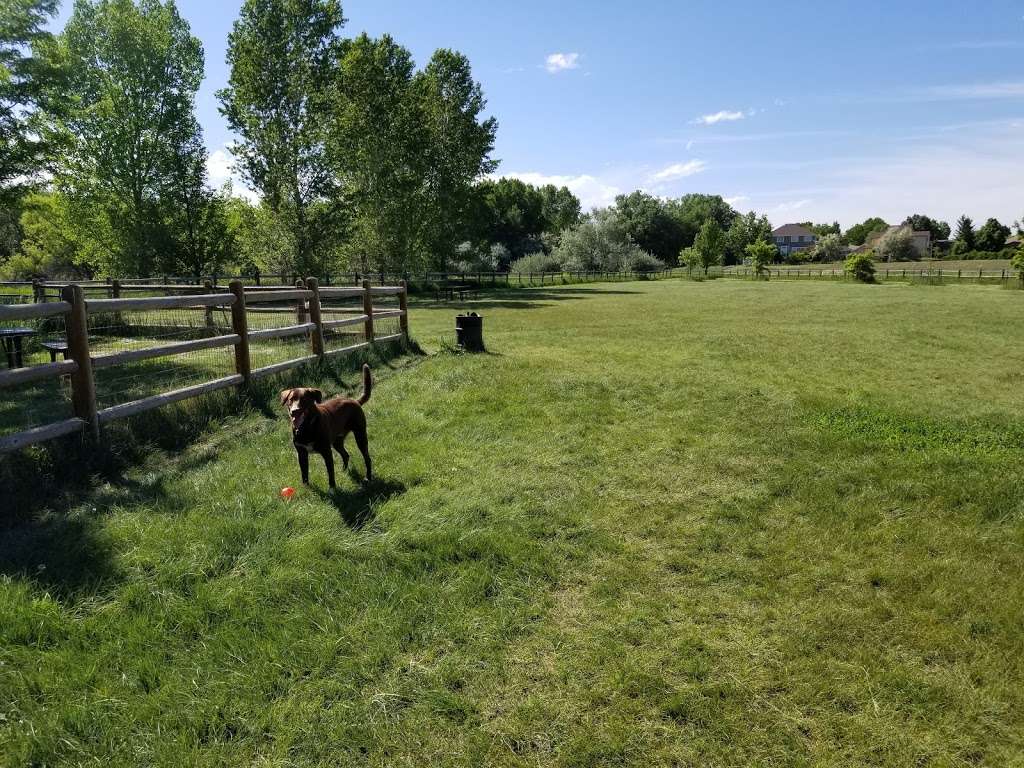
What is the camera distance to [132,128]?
28531 mm

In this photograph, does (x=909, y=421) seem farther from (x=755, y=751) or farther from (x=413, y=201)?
(x=413, y=201)

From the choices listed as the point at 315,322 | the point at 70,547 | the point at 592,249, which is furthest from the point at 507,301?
the point at 592,249

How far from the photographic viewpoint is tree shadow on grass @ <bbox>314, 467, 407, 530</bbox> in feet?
14.4

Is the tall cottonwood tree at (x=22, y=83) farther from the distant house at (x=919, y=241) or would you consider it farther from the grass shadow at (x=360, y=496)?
the distant house at (x=919, y=241)

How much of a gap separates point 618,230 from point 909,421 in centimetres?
6492

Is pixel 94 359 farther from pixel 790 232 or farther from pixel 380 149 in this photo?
pixel 790 232

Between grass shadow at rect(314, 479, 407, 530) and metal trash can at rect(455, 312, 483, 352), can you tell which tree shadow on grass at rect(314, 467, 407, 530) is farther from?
metal trash can at rect(455, 312, 483, 352)

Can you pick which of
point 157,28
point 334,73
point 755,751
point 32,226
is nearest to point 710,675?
point 755,751

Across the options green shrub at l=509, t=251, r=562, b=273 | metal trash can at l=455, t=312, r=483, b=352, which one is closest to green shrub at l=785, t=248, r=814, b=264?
green shrub at l=509, t=251, r=562, b=273

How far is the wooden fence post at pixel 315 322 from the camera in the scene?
9.23 m

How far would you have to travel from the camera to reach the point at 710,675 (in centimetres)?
279

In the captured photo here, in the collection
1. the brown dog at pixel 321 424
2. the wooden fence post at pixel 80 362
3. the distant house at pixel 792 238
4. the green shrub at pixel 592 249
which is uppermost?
the distant house at pixel 792 238

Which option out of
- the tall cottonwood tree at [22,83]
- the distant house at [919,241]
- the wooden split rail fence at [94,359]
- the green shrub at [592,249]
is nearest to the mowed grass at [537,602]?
the wooden split rail fence at [94,359]

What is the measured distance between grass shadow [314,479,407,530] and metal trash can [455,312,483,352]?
712cm
